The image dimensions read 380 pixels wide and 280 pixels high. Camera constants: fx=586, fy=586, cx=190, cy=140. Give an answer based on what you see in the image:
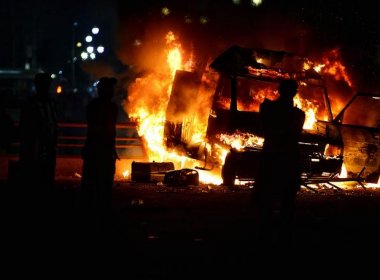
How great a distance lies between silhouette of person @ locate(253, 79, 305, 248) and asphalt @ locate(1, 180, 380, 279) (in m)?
0.32

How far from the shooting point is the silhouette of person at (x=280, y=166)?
6410mm

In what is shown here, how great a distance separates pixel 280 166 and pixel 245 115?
5118 millimetres

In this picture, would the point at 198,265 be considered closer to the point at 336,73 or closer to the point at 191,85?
the point at 191,85

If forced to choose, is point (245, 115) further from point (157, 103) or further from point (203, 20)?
point (203, 20)

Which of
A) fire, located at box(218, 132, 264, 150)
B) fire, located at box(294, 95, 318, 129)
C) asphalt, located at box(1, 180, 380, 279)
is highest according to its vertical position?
fire, located at box(294, 95, 318, 129)

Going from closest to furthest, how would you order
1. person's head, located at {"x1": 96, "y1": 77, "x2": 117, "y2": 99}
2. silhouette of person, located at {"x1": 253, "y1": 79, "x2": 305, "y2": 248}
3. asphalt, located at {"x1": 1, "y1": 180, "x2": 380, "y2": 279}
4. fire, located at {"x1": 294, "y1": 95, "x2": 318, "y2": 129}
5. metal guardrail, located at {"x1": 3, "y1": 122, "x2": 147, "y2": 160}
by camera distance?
asphalt, located at {"x1": 1, "y1": 180, "x2": 380, "y2": 279} < silhouette of person, located at {"x1": 253, "y1": 79, "x2": 305, "y2": 248} < person's head, located at {"x1": 96, "y1": 77, "x2": 117, "y2": 99} < fire, located at {"x1": 294, "y1": 95, "x2": 318, "y2": 129} < metal guardrail, located at {"x1": 3, "y1": 122, "x2": 147, "y2": 160}

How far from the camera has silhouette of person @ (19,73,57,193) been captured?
6.82 meters

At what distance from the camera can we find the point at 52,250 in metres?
5.93

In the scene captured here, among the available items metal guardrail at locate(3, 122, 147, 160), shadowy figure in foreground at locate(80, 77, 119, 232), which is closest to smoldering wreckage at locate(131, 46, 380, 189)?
metal guardrail at locate(3, 122, 147, 160)

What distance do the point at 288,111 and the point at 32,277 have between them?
10.6 feet

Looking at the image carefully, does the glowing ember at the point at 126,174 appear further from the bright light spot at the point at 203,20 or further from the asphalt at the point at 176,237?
the asphalt at the point at 176,237

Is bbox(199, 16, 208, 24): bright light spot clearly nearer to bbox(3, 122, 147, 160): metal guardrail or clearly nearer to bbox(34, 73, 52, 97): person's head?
bbox(3, 122, 147, 160): metal guardrail

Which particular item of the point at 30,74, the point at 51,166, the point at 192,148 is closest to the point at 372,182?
the point at 192,148

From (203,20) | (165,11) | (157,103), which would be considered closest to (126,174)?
(157,103)
